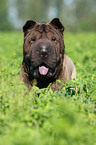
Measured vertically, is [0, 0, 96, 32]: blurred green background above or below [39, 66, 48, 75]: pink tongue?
above

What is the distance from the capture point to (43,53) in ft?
13.0

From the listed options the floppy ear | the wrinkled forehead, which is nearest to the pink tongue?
the wrinkled forehead

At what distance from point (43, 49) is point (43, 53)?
64 millimetres

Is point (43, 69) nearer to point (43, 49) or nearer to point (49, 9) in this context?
point (43, 49)

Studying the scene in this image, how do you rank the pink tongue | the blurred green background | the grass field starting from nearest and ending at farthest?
the grass field → the pink tongue → the blurred green background

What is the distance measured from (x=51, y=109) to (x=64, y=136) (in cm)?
92

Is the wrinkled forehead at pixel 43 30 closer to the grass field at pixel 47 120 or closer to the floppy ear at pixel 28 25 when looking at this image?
the floppy ear at pixel 28 25

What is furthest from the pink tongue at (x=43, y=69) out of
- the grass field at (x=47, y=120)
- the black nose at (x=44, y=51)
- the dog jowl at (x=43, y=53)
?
the grass field at (x=47, y=120)

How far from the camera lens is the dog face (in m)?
4.02

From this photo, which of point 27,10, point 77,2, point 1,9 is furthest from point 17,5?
point 1,9

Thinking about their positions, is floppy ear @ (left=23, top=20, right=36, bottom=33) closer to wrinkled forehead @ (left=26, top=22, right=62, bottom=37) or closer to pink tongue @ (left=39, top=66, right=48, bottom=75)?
wrinkled forehead @ (left=26, top=22, right=62, bottom=37)

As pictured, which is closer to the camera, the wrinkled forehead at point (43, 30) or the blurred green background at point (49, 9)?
the wrinkled forehead at point (43, 30)

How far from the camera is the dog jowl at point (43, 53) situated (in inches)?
159

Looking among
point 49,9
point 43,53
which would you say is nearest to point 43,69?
point 43,53
